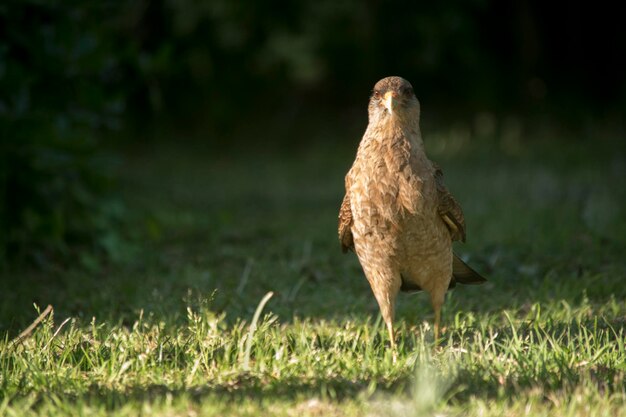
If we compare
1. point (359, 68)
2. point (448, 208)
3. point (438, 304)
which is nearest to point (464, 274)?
point (438, 304)

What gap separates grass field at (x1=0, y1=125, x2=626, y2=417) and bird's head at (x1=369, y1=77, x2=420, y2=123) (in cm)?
107

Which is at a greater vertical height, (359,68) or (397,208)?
(359,68)

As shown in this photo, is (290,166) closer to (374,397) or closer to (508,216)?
(508,216)

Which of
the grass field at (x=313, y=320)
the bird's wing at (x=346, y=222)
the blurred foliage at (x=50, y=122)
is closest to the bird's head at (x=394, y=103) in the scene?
the bird's wing at (x=346, y=222)

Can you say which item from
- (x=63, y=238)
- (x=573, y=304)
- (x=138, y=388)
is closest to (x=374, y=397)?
(x=138, y=388)

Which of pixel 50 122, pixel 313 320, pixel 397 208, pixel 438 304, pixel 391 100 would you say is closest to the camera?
pixel 397 208

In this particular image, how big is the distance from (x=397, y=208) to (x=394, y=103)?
20.9 inches

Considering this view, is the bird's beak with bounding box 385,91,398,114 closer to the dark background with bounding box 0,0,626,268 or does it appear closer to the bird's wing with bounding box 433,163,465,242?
the bird's wing with bounding box 433,163,465,242

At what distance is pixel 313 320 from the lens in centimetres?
483

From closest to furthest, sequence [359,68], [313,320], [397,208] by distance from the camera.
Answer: [397,208]
[313,320]
[359,68]

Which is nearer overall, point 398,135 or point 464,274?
point 398,135

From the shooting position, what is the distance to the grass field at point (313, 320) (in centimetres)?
331

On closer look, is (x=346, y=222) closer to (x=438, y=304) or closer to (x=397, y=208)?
(x=397, y=208)

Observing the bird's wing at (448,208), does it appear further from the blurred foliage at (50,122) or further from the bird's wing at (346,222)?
the blurred foliage at (50,122)
